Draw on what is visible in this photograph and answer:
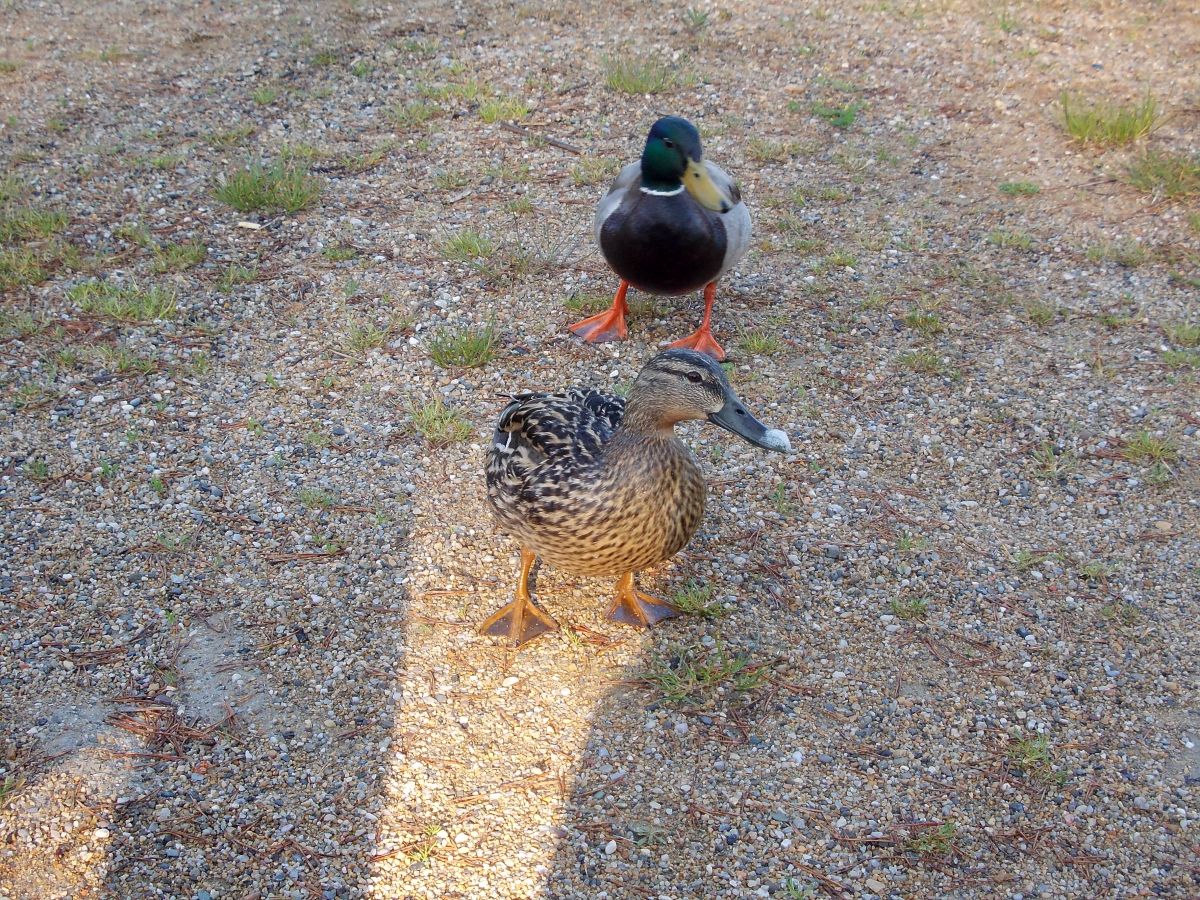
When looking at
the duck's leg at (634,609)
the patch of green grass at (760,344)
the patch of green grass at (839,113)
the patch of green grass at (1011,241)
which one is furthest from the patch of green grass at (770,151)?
the duck's leg at (634,609)

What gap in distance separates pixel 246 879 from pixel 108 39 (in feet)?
22.6

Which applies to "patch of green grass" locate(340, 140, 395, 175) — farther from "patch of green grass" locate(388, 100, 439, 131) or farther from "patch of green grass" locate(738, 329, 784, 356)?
"patch of green grass" locate(738, 329, 784, 356)

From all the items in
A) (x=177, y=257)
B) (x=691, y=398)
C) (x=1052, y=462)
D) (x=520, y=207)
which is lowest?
(x=1052, y=462)

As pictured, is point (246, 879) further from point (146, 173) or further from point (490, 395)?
point (146, 173)

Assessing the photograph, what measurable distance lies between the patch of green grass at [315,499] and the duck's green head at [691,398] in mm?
1489

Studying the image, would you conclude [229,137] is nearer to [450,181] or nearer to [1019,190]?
[450,181]

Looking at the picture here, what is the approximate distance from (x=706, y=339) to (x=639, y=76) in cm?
292

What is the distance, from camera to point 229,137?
6.21 m

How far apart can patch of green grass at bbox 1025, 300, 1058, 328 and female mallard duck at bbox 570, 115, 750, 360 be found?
1.56m

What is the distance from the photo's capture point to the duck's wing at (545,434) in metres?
3.16

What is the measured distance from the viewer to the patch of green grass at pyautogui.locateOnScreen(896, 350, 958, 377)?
4688mm

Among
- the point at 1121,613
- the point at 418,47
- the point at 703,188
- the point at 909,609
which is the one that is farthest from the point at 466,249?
the point at 1121,613

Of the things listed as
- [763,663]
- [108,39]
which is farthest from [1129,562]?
[108,39]

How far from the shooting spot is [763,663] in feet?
11.0
